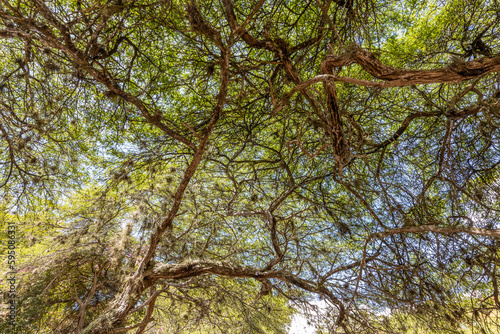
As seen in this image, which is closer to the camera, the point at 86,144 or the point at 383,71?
the point at 383,71

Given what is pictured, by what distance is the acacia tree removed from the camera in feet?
9.37

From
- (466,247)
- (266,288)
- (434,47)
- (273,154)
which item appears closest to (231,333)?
(266,288)

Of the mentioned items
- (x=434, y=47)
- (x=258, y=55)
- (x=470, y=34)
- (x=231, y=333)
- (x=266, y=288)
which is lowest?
(x=231, y=333)

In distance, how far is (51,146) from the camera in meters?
3.81

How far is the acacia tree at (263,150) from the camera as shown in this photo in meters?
2.86

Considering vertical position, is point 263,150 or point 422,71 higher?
point 263,150

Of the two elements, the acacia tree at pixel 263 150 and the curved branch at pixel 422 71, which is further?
the acacia tree at pixel 263 150

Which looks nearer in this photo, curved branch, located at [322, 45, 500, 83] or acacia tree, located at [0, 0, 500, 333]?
curved branch, located at [322, 45, 500, 83]

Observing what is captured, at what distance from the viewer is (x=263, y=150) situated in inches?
190

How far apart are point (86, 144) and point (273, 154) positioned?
3.25 m

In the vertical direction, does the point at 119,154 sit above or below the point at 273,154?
below

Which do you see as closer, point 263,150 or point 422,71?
point 422,71

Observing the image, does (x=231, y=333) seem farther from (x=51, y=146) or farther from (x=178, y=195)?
→ (x=51, y=146)

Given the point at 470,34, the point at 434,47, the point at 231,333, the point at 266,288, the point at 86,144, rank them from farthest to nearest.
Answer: the point at 231,333 < the point at 86,144 < the point at 266,288 < the point at 434,47 < the point at 470,34
